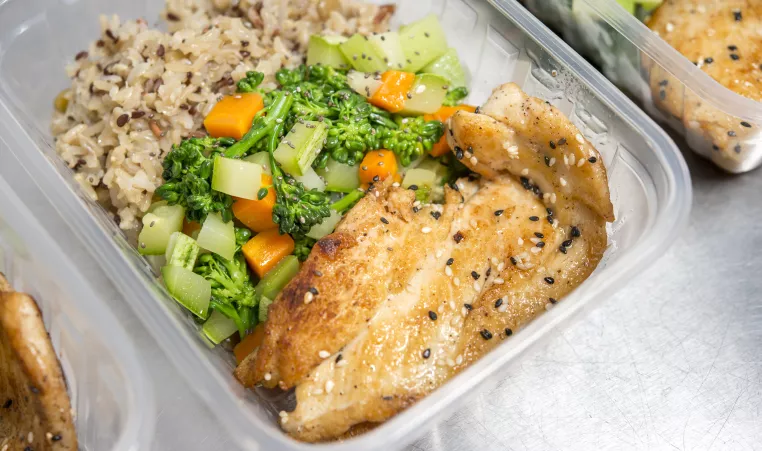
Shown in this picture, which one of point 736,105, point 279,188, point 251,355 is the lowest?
point 251,355

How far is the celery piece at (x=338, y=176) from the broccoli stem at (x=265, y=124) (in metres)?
0.27

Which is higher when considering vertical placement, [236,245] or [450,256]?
[450,256]

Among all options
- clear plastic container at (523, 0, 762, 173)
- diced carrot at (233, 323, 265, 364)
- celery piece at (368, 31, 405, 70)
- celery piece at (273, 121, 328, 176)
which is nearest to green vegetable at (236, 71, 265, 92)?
celery piece at (273, 121, 328, 176)

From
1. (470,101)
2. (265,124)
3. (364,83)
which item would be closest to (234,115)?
A: (265,124)

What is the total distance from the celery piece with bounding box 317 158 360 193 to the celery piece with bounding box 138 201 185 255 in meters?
0.62

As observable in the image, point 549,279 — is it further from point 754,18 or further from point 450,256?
point 754,18

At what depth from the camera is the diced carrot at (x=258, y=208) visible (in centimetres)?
269

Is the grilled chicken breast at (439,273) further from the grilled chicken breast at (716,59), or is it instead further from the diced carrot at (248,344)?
the grilled chicken breast at (716,59)

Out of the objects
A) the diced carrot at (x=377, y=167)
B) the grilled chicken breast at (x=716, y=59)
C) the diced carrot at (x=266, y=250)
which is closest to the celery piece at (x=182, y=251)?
the diced carrot at (x=266, y=250)

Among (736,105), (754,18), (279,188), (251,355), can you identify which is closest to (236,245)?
(279,188)

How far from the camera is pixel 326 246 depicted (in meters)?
2.43

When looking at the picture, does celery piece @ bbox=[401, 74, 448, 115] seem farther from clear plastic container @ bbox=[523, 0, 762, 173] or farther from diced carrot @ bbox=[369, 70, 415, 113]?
clear plastic container @ bbox=[523, 0, 762, 173]

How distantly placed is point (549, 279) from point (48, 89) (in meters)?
2.51

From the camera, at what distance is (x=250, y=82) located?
2949 mm
